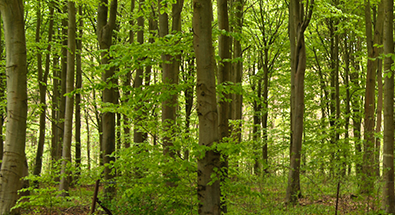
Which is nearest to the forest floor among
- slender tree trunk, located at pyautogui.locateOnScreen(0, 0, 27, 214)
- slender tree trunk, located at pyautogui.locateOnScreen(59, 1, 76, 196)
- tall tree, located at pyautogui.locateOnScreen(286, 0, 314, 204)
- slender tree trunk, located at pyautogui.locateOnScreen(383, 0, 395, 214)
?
slender tree trunk, located at pyautogui.locateOnScreen(383, 0, 395, 214)

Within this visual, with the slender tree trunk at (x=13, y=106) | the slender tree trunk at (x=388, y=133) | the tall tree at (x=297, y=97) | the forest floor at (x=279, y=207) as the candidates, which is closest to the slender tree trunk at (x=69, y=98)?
the forest floor at (x=279, y=207)

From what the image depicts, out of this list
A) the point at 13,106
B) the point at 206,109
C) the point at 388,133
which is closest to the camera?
the point at 206,109

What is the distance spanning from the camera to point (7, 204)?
4.62 metres

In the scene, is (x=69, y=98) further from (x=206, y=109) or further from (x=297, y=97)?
(x=297, y=97)

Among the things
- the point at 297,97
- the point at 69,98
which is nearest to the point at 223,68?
the point at 297,97

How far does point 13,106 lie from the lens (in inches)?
183

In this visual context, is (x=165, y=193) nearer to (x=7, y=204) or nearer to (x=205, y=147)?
(x=205, y=147)

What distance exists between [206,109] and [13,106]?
3118 mm

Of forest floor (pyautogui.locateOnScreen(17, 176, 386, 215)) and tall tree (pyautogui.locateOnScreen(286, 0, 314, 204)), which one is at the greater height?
tall tree (pyautogui.locateOnScreen(286, 0, 314, 204))

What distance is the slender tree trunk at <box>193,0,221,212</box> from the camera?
4.29 m

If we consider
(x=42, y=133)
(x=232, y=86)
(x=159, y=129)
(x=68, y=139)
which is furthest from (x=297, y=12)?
(x=42, y=133)

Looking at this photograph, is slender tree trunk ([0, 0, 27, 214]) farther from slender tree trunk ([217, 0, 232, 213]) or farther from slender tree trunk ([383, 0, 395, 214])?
slender tree trunk ([383, 0, 395, 214])

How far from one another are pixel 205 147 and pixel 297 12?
661 centimetres

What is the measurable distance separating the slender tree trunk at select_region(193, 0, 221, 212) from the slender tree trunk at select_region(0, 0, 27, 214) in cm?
293
